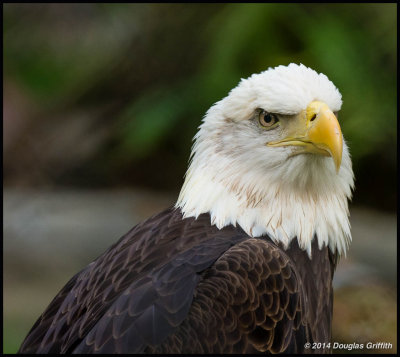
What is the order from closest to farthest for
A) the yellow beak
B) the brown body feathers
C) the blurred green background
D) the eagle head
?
1. the brown body feathers
2. the yellow beak
3. the eagle head
4. the blurred green background

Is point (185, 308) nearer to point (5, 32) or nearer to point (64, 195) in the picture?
point (5, 32)

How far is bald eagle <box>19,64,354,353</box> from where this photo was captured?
2.81 meters

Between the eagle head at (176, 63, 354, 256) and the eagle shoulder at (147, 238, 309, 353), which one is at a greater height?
the eagle head at (176, 63, 354, 256)

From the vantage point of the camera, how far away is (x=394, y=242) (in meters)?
6.51

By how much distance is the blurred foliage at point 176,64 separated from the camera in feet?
20.1

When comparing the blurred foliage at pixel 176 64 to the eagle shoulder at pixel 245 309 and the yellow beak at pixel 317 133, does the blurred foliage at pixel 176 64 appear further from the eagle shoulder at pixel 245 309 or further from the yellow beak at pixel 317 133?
the eagle shoulder at pixel 245 309

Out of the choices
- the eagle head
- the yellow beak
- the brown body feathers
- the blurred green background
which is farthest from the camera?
the blurred green background

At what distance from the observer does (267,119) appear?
10.6ft

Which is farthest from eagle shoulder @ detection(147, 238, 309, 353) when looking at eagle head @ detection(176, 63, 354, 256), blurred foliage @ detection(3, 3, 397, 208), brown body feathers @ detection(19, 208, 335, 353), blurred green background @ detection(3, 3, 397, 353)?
blurred foliage @ detection(3, 3, 397, 208)

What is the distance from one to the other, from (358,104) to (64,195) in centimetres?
277

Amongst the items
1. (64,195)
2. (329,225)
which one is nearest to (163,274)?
(329,225)

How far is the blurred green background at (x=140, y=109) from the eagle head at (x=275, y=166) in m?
2.29

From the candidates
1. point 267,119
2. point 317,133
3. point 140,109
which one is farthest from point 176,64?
point 317,133

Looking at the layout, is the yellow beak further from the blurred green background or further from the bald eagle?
the blurred green background
